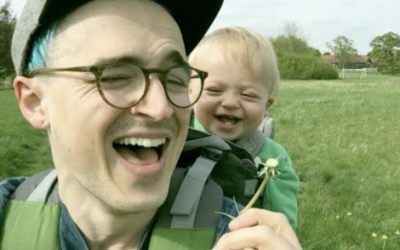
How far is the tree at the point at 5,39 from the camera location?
4419 centimetres

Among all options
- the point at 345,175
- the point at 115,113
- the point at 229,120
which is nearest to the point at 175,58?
the point at 115,113

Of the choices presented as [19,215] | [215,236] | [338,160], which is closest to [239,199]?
[215,236]

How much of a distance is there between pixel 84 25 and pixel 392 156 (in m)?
9.81

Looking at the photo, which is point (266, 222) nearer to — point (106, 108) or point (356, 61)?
point (106, 108)

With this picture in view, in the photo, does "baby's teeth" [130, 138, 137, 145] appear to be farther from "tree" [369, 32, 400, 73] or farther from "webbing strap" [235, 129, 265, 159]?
"tree" [369, 32, 400, 73]

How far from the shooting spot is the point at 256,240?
5.82ft

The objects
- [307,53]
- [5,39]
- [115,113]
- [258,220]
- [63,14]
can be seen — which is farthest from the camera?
[307,53]

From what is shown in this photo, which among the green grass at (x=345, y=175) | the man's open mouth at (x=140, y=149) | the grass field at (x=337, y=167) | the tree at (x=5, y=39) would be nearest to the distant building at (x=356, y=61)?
the tree at (x=5, y=39)

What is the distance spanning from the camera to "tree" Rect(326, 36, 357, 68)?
299 feet

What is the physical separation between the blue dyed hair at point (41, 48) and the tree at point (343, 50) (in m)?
91.4

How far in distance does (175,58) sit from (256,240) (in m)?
0.82

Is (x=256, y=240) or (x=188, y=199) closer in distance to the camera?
(x=256, y=240)

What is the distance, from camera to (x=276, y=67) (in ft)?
12.3

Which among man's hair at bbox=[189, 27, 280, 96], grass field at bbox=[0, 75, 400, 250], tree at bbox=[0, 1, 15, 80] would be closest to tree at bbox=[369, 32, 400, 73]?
tree at bbox=[0, 1, 15, 80]
